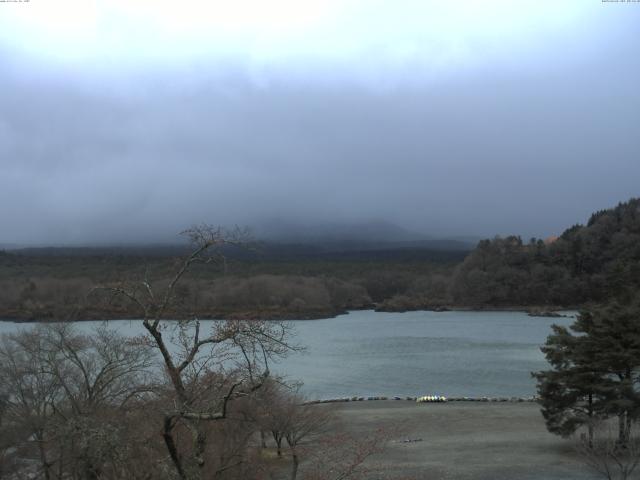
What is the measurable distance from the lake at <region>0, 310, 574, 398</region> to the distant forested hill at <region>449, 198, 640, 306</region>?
22.9 metres

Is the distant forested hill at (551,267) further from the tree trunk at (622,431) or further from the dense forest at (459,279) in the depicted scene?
the tree trunk at (622,431)

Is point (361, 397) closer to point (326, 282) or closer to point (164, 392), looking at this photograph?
point (164, 392)

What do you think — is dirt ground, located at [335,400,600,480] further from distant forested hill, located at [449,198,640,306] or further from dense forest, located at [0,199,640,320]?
distant forested hill, located at [449,198,640,306]

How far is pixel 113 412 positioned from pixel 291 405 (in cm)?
847

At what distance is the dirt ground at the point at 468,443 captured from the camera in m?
19.8

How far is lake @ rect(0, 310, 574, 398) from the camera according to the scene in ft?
138

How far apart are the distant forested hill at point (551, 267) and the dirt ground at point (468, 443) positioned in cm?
8692

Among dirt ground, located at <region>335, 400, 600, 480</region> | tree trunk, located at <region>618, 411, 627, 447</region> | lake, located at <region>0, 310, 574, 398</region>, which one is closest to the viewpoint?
tree trunk, located at <region>618, 411, 627, 447</region>

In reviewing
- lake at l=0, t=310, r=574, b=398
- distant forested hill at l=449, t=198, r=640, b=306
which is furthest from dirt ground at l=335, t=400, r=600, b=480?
distant forested hill at l=449, t=198, r=640, b=306

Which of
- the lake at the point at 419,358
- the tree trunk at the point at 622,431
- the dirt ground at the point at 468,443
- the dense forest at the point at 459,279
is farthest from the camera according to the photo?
the dense forest at the point at 459,279

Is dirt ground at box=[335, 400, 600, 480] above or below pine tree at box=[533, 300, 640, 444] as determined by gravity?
below

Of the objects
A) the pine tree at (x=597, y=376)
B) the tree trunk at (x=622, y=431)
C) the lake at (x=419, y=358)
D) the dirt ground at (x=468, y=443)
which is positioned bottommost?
the lake at (x=419, y=358)

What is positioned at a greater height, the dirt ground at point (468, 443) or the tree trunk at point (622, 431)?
the tree trunk at point (622, 431)

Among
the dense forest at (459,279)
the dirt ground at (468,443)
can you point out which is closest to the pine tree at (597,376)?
the dirt ground at (468,443)
